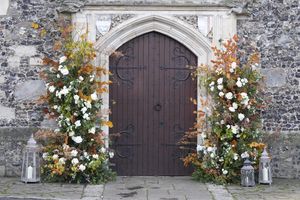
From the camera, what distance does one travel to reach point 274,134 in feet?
34.3

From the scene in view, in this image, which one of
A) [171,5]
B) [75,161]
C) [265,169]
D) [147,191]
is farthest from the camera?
Answer: [171,5]

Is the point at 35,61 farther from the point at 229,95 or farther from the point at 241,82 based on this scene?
the point at 241,82

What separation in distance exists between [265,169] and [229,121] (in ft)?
3.13

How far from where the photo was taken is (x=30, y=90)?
408 inches

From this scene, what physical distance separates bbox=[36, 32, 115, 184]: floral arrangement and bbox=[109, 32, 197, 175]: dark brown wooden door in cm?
68

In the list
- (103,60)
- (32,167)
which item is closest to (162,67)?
(103,60)

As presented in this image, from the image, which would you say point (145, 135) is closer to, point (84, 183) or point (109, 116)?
point (109, 116)

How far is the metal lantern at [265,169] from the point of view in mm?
9797

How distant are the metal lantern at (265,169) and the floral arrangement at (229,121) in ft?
0.55


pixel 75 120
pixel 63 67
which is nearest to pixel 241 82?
pixel 75 120

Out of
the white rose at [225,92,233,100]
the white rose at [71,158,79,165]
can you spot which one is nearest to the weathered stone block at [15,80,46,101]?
the white rose at [71,158,79,165]

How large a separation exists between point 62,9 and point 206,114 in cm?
297

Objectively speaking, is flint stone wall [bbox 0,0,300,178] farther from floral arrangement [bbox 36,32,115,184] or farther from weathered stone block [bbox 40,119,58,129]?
floral arrangement [bbox 36,32,115,184]

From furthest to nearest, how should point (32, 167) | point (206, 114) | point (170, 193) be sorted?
point (206, 114)
point (32, 167)
point (170, 193)
